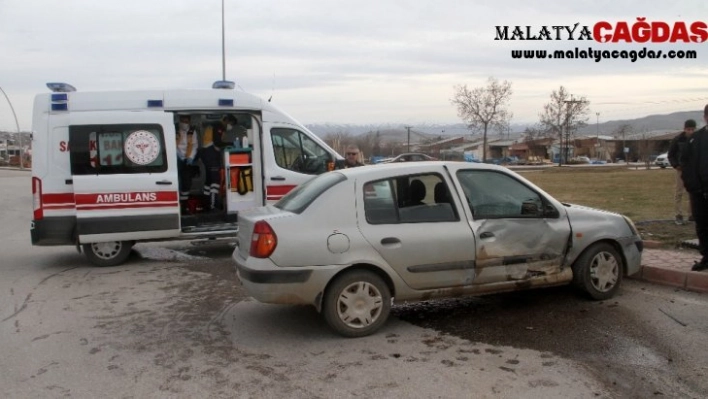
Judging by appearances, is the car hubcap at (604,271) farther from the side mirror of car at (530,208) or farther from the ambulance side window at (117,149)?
the ambulance side window at (117,149)

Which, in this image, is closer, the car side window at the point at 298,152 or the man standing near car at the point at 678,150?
the man standing near car at the point at 678,150

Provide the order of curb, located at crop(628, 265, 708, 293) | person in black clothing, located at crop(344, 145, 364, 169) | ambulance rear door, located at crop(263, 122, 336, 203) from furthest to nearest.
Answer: person in black clothing, located at crop(344, 145, 364, 169), ambulance rear door, located at crop(263, 122, 336, 203), curb, located at crop(628, 265, 708, 293)

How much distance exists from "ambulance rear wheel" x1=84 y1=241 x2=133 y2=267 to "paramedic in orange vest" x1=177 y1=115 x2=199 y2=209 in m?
1.70

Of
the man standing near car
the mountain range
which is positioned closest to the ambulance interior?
the man standing near car

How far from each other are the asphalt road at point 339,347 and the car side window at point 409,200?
A: 3.33ft

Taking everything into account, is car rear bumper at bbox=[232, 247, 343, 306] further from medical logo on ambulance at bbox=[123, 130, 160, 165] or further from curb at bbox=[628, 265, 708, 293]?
medical logo on ambulance at bbox=[123, 130, 160, 165]

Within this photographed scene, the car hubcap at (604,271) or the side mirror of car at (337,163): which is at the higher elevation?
the side mirror of car at (337,163)

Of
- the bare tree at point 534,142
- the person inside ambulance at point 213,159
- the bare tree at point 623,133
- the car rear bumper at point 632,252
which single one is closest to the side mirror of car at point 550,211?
the car rear bumper at point 632,252

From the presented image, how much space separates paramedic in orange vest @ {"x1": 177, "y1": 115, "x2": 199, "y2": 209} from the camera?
33.7 feet

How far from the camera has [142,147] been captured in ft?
28.1

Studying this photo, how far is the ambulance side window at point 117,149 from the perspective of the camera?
27.3 ft

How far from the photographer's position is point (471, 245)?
5328 millimetres

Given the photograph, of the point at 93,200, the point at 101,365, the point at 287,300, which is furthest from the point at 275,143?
the point at 101,365

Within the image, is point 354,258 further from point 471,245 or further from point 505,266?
point 505,266
